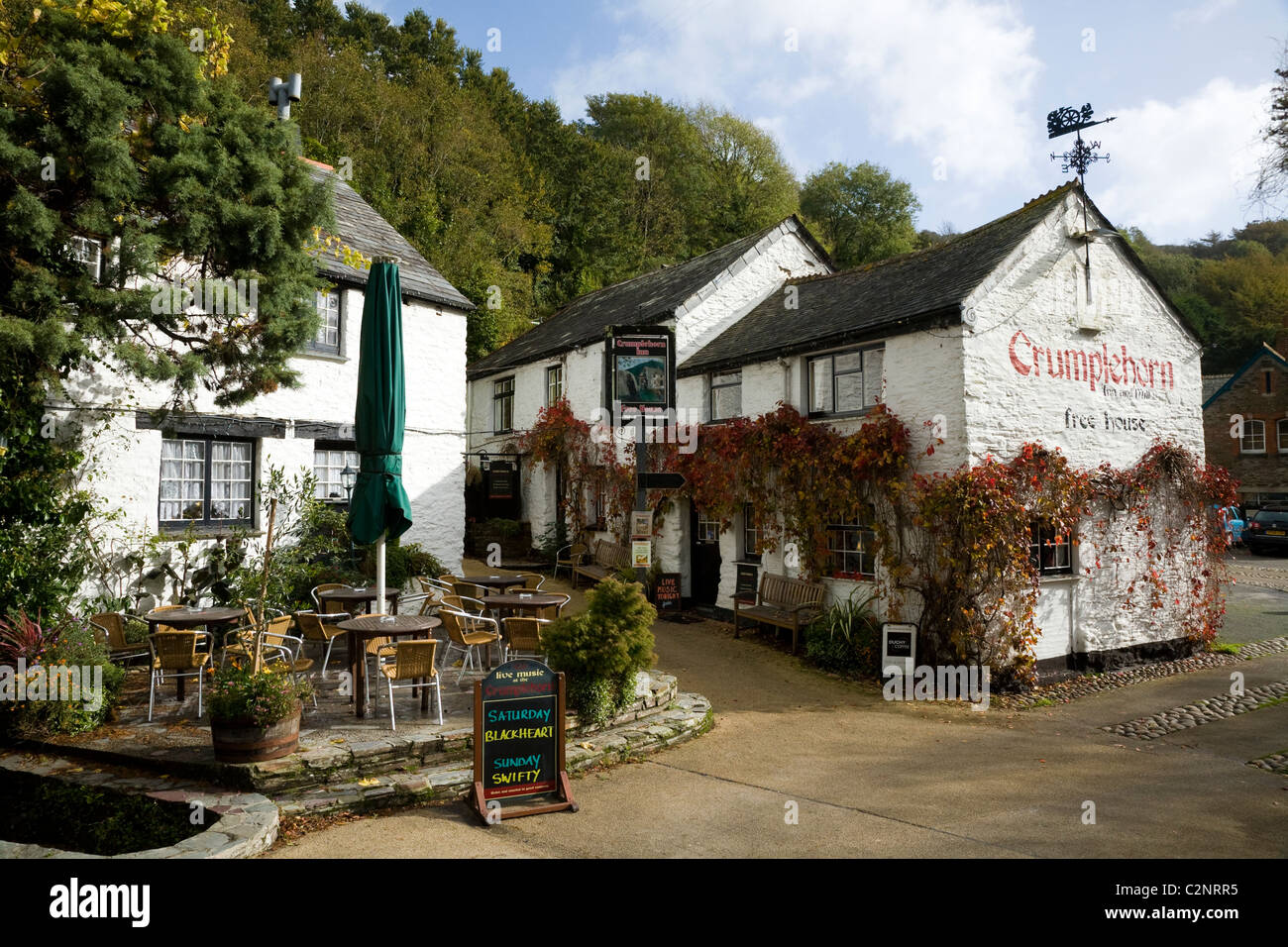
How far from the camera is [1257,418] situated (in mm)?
31922

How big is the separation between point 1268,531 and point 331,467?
1156 inches

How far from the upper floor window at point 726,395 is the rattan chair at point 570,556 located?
4.91m

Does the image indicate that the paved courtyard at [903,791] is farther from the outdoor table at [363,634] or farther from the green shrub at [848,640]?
the outdoor table at [363,634]

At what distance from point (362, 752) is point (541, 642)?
2.09 m

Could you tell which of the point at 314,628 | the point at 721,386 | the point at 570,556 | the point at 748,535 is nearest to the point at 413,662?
the point at 314,628

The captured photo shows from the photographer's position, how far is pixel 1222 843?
5.88m

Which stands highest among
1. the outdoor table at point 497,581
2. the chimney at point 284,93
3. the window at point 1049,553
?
the chimney at point 284,93

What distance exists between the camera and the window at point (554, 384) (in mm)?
20734

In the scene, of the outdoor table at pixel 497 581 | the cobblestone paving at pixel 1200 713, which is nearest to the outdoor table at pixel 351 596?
the outdoor table at pixel 497 581

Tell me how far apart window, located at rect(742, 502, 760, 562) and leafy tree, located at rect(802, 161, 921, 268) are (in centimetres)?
2980

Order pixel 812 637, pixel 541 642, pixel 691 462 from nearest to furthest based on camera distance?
pixel 541 642
pixel 812 637
pixel 691 462

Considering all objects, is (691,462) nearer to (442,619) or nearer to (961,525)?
(961,525)

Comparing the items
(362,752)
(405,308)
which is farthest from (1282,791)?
(405,308)

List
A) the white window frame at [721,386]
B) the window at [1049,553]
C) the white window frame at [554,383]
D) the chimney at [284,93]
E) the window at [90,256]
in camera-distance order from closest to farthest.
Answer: the window at [90,256] → the chimney at [284,93] → the window at [1049,553] → the white window frame at [721,386] → the white window frame at [554,383]
